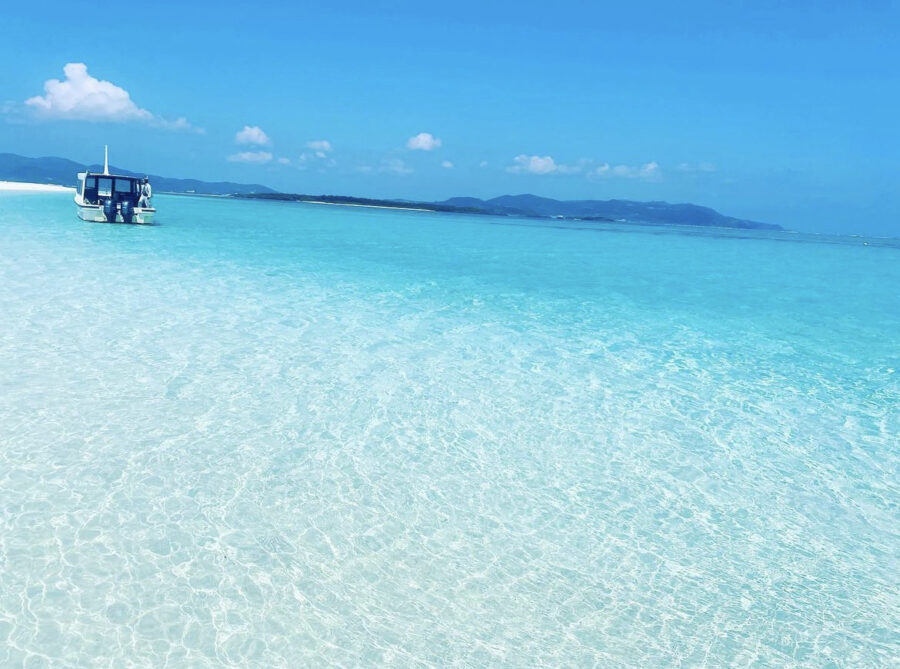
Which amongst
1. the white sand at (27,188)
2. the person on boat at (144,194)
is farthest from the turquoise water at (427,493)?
the white sand at (27,188)

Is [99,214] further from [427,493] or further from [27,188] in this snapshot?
[27,188]

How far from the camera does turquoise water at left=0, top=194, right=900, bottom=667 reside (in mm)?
3736

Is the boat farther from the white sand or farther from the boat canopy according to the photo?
the white sand

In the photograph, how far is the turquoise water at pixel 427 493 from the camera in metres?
3.74

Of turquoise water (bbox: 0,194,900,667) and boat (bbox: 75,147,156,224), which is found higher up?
boat (bbox: 75,147,156,224)

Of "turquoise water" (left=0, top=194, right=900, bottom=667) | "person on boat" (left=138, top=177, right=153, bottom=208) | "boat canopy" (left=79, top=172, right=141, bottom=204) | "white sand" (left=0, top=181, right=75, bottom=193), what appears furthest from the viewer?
"white sand" (left=0, top=181, right=75, bottom=193)

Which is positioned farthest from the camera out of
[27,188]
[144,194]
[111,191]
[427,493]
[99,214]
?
[27,188]

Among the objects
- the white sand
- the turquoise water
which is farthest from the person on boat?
the white sand

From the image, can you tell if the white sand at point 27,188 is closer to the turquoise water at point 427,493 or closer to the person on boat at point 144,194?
the person on boat at point 144,194

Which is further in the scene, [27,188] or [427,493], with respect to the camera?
[27,188]

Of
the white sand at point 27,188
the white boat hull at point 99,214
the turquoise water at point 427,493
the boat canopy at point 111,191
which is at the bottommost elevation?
the turquoise water at point 427,493

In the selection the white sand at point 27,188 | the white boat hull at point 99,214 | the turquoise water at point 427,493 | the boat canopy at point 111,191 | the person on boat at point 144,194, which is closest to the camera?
the turquoise water at point 427,493

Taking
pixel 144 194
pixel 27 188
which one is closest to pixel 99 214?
pixel 144 194

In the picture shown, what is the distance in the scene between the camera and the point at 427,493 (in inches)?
214
